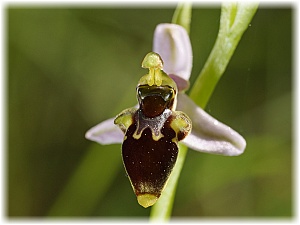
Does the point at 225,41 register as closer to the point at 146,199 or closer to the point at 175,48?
the point at 175,48

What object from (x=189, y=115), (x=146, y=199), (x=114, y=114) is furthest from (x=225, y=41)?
(x=114, y=114)

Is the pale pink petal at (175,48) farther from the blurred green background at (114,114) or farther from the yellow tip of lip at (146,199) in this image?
the blurred green background at (114,114)

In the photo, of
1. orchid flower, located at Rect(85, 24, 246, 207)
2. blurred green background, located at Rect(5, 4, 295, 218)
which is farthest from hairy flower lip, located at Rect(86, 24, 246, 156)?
blurred green background, located at Rect(5, 4, 295, 218)

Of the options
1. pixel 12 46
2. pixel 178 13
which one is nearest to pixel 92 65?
pixel 12 46

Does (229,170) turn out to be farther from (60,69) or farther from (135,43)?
(60,69)

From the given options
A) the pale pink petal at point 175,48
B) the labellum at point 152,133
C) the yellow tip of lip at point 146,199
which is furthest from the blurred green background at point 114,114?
the yellow tip of lip at point 146,199

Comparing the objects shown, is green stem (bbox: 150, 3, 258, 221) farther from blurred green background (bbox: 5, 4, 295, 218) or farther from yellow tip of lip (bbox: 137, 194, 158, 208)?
blurred green background (bbox: 5, 4, 295, 218)

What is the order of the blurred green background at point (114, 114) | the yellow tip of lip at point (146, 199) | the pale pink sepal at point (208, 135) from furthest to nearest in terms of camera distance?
1. the blurred green background at point (114, 114)
2. the pale pink sepal at point (208, 135)
3. the yellow tip of lip at point (146, 199)
